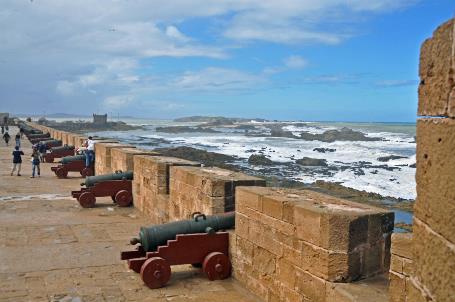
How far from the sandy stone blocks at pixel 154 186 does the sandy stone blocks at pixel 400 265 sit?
487 centimetres

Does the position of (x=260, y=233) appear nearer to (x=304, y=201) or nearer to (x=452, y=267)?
(x=304, y=201)

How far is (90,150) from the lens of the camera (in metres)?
14.0

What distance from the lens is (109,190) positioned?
956 cm

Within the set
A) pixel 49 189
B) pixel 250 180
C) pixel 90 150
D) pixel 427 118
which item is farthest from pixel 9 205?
pixel 427 118

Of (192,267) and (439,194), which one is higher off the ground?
(439,194)

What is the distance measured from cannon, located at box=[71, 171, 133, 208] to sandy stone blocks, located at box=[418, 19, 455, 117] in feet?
26.6

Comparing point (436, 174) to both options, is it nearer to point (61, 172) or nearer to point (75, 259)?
point (75, 259)

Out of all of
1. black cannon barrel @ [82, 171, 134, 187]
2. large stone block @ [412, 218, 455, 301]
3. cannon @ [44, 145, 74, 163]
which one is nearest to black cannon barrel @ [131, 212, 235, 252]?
large stone block @ [412, 218, 455, 301]

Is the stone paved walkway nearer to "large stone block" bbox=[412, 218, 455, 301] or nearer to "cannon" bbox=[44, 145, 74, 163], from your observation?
"large stone block" bbox=[412, 218, 455, 301]

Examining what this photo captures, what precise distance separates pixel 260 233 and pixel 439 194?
308 centimetres

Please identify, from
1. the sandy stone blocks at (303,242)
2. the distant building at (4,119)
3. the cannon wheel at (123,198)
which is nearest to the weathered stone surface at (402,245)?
the sandy stone blocks at (303,242)

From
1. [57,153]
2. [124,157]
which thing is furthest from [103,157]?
[57,153]

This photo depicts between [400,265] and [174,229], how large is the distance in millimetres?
2723

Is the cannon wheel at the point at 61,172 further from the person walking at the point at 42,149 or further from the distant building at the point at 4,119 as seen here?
the distant building at the point at 4,119
